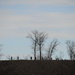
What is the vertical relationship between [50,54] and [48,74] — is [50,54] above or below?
above

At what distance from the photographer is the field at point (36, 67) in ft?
129

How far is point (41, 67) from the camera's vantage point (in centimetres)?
4047

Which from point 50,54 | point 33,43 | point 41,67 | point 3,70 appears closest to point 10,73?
point 3,70

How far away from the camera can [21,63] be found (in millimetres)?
40875

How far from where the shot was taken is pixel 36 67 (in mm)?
40281

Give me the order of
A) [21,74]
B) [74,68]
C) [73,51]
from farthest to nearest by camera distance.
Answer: [73,51] → [74,68] → [21,74]

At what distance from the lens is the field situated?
3925 centimetres

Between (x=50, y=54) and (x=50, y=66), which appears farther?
(x=50, y=54)

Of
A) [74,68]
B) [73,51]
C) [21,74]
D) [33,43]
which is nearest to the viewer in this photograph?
[21,74]

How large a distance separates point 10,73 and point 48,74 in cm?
541

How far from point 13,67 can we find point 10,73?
127 cm

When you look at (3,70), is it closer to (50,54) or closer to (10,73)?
(10,73)

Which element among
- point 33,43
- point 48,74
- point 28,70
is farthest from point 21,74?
point 33,43

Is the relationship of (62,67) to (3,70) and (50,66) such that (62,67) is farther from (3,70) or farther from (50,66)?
(3,70)
